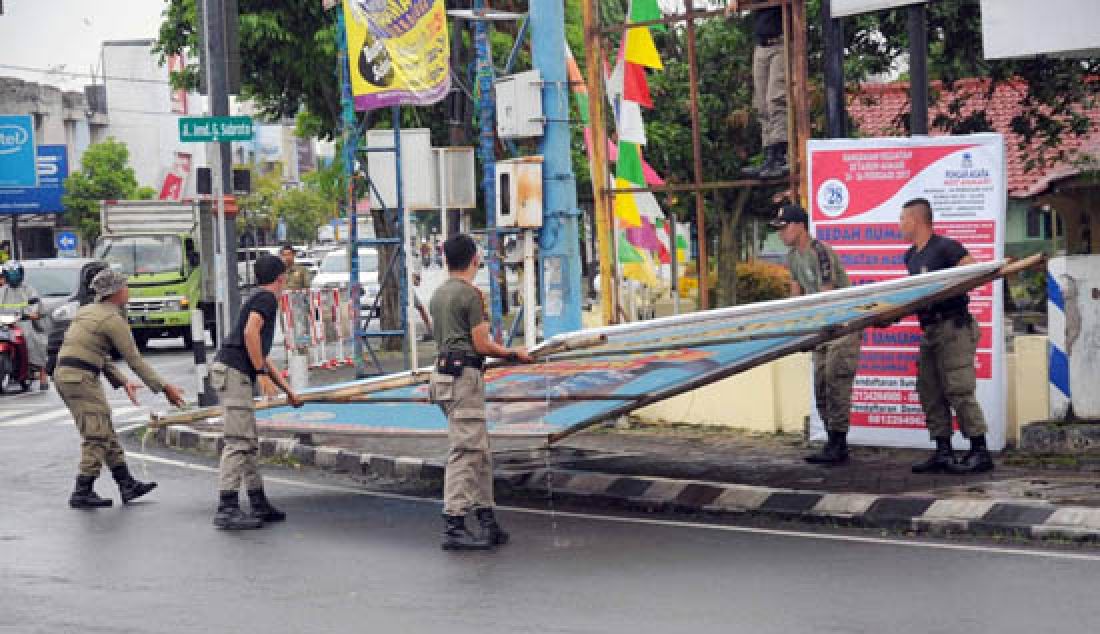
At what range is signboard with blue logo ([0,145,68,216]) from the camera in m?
66.2

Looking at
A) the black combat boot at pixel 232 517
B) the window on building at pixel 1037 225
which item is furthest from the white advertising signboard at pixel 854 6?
the window on building at pixel 1037 225

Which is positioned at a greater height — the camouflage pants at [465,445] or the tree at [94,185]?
the tree at [94,185]

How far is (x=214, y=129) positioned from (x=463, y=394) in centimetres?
955

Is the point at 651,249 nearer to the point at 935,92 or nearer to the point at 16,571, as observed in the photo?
the point at 935,92

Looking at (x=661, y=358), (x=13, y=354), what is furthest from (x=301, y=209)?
(x=661, y=358)

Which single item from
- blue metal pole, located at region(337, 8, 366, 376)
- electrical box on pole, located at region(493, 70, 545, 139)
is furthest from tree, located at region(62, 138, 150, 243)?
electrical box on pole, located at region(493, 70, 545, 139)

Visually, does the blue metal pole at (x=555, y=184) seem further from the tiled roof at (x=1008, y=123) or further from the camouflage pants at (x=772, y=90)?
the tiled roof at (x=1008, y=123)

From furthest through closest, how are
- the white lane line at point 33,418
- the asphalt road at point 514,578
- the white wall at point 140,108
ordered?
the white wall at point 140,108 → the white lane line at point 33,418 → the asphalt road at point 514,578

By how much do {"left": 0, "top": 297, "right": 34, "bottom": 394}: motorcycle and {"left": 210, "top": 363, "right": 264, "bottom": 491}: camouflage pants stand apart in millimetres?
13286

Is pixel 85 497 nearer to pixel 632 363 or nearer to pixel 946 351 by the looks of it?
pixel 632 363

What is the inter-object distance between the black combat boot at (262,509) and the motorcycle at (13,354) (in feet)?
43.9

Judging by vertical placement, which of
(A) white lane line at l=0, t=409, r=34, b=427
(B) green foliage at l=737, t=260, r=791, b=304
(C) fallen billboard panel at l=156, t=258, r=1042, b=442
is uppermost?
(C) fallen billboard panel at l=156, t=258, r=1042, b=442

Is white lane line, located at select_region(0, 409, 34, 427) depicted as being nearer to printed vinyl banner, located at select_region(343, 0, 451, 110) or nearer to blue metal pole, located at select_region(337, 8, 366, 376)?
blue metal pole, located at select_region(337, 8, 366, 376)

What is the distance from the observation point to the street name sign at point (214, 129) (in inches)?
717
